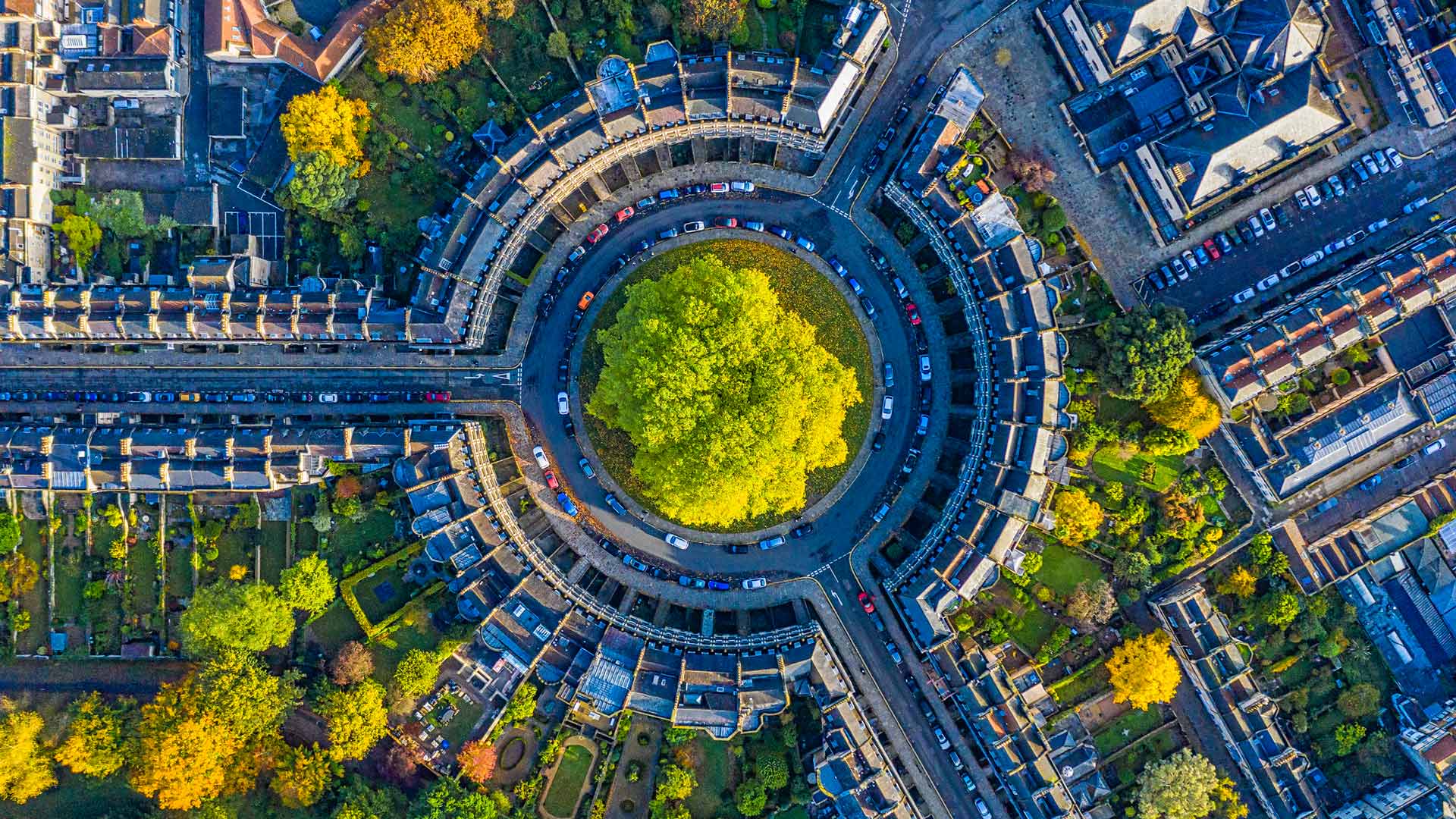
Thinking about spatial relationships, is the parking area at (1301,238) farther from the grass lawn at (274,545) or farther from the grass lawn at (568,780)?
the grass lawn at (274,545)

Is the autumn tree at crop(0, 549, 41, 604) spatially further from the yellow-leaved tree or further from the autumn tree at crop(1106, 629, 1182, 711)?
the autumn tree at crop(1106, 629, 1182, 711)

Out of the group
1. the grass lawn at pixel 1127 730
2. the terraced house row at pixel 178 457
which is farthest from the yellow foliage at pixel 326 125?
the grass lawn at pixel 1127 730

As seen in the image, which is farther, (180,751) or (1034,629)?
(1034,629)

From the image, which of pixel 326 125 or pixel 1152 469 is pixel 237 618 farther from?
pixel 1152 469

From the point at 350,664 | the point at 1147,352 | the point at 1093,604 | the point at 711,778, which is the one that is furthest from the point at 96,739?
the point at 1147,352

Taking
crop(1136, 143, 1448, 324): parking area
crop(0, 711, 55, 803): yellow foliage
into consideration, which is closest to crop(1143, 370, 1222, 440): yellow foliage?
crop(1136, 143, 1448, 324): parking area


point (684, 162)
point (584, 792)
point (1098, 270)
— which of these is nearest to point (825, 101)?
point (684, 162)

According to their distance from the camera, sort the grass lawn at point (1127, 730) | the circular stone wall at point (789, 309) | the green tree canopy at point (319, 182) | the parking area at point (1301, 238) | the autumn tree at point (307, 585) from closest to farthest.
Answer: the green tree canopy at point (319, 182), the autumn tree at point (307, 585), the parking area at point (1301, 238), the grass lawn at point (1127, 730), the circular stone wall at point (789, 309)
